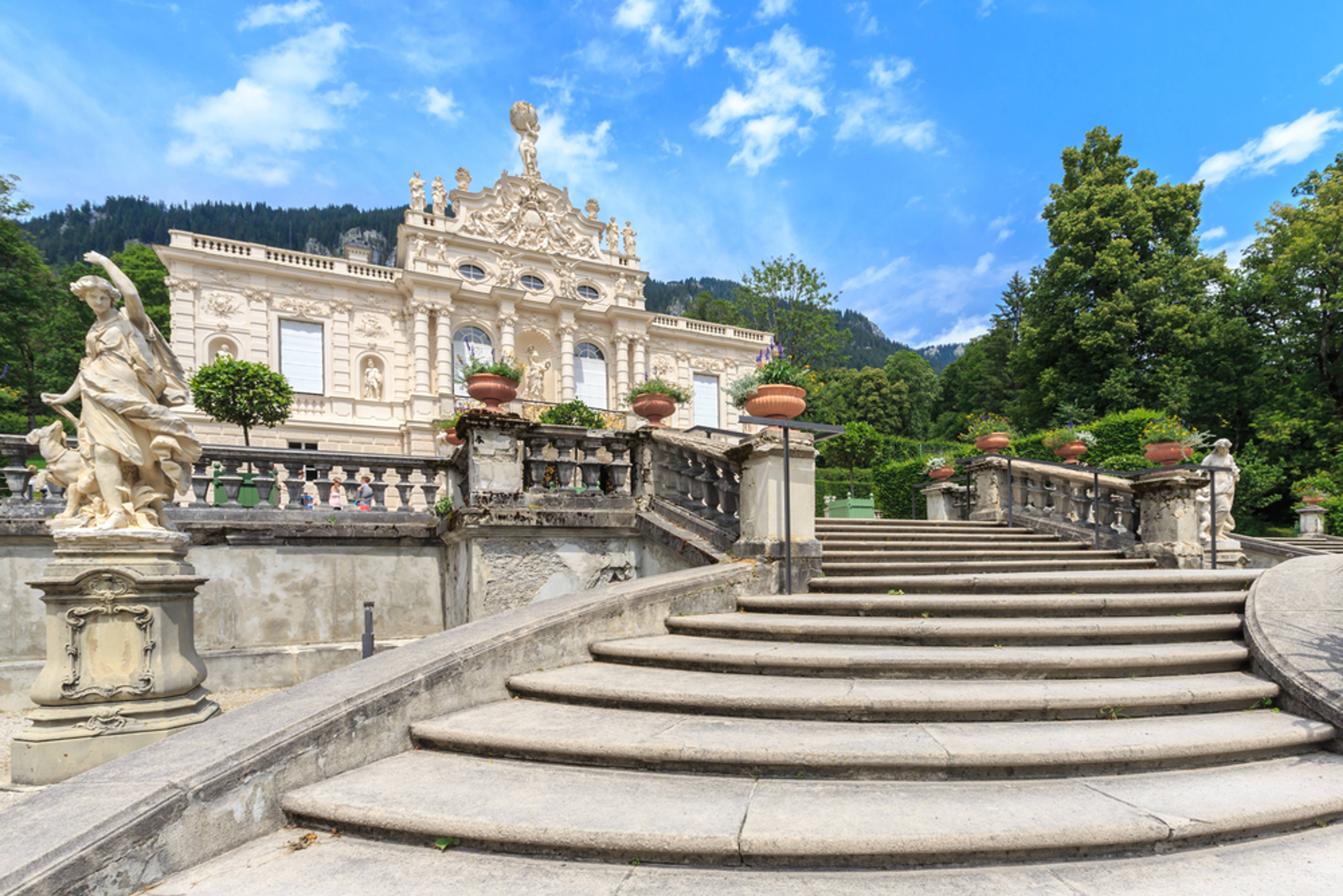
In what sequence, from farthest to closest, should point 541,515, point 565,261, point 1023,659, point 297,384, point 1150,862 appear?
1. point 565,261
2. point 297,384
3. point 541,515
4. point 1023,659
5. point 1150,862

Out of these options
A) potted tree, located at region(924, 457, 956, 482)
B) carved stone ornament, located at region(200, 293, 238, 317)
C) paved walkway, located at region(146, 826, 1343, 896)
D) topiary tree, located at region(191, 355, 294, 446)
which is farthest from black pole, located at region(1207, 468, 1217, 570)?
carved stone ornament, located at region(200, 293, 238, 317)

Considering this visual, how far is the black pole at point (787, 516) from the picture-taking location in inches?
197

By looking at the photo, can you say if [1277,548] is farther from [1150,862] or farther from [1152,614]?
[1150,862]

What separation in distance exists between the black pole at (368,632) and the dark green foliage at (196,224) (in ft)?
327

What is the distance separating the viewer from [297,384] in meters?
23.3

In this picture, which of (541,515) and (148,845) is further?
(541,515)

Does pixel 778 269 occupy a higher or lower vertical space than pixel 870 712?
higher

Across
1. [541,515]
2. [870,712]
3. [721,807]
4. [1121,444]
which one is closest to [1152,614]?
[870,712]

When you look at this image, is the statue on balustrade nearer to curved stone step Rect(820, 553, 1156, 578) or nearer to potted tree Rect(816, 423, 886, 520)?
curved stone step Rect(820, 553, 1156, 578)

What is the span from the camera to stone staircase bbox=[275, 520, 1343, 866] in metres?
2.23

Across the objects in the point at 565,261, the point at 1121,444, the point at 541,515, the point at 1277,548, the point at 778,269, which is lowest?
the point at 1277,548

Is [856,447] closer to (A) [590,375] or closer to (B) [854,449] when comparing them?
(B) [854,449]

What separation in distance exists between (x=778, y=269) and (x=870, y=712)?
37.9m

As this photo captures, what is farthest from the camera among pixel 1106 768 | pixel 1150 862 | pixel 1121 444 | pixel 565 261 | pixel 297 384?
pixel 565 261
